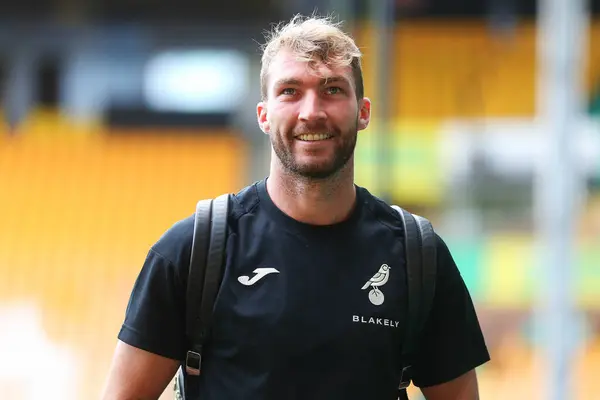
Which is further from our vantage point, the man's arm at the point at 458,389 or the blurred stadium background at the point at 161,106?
the blurred stadium background at the point at 161,106

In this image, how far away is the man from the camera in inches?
81.1

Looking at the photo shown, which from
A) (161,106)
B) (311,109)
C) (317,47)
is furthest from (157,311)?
(161,106)

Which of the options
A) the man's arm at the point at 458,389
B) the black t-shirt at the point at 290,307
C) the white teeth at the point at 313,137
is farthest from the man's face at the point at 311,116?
the man's arm at the point at 458,389

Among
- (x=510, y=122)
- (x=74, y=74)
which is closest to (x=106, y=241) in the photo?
(x=74, y=74)

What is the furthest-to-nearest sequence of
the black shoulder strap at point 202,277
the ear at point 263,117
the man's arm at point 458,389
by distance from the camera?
1. the man's arm at point 458,389
2. the ear at point 263,117
3. the black shoulder strap at point 202,277

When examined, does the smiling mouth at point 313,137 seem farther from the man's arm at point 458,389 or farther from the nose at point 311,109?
the man's arm at point 458,389

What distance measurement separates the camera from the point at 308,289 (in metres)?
2.11

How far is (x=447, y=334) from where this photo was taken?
2219 millimetres

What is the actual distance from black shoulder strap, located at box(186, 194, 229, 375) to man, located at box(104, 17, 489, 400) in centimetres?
2

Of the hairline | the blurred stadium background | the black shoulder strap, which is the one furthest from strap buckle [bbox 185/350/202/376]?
the blurred stadium background

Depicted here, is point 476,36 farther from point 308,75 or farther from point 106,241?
point 308,75

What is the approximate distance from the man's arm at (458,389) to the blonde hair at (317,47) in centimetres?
62

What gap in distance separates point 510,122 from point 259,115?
44.0 feet

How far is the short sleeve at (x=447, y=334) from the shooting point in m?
2.20
